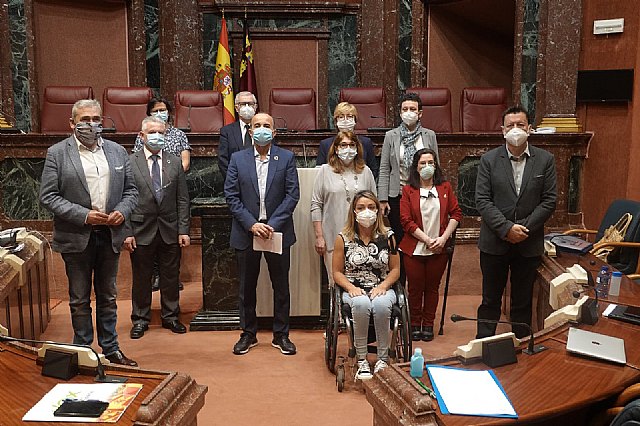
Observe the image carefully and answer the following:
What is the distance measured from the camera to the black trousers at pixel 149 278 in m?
4.47

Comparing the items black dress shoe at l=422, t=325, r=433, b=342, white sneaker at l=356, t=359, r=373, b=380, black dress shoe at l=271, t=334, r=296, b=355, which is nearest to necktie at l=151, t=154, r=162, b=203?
black dress shoe at l=271, t=334, r=296, b=355

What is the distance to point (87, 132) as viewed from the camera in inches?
132

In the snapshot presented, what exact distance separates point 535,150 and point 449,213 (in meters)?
0.76

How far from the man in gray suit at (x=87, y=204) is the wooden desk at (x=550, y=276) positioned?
241 centimetres

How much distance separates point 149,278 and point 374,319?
1.82 metres

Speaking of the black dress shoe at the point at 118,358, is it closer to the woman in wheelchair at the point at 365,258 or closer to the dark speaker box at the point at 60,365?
the woman in wheelchair at the point at 365,258

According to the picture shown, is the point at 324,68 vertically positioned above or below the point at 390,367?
above

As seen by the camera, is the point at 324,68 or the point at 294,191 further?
the point at 324,68

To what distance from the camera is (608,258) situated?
446cm

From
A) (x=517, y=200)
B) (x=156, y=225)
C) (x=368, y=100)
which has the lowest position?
(x=156, y=225)

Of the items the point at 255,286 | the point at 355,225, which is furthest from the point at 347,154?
the point at 255,286

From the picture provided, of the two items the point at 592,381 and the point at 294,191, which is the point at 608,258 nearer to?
the point at 294,191

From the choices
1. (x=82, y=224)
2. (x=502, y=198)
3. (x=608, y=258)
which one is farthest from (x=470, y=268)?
(x=82, y=224)

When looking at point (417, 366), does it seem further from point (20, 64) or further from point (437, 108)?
point (20, 64)
